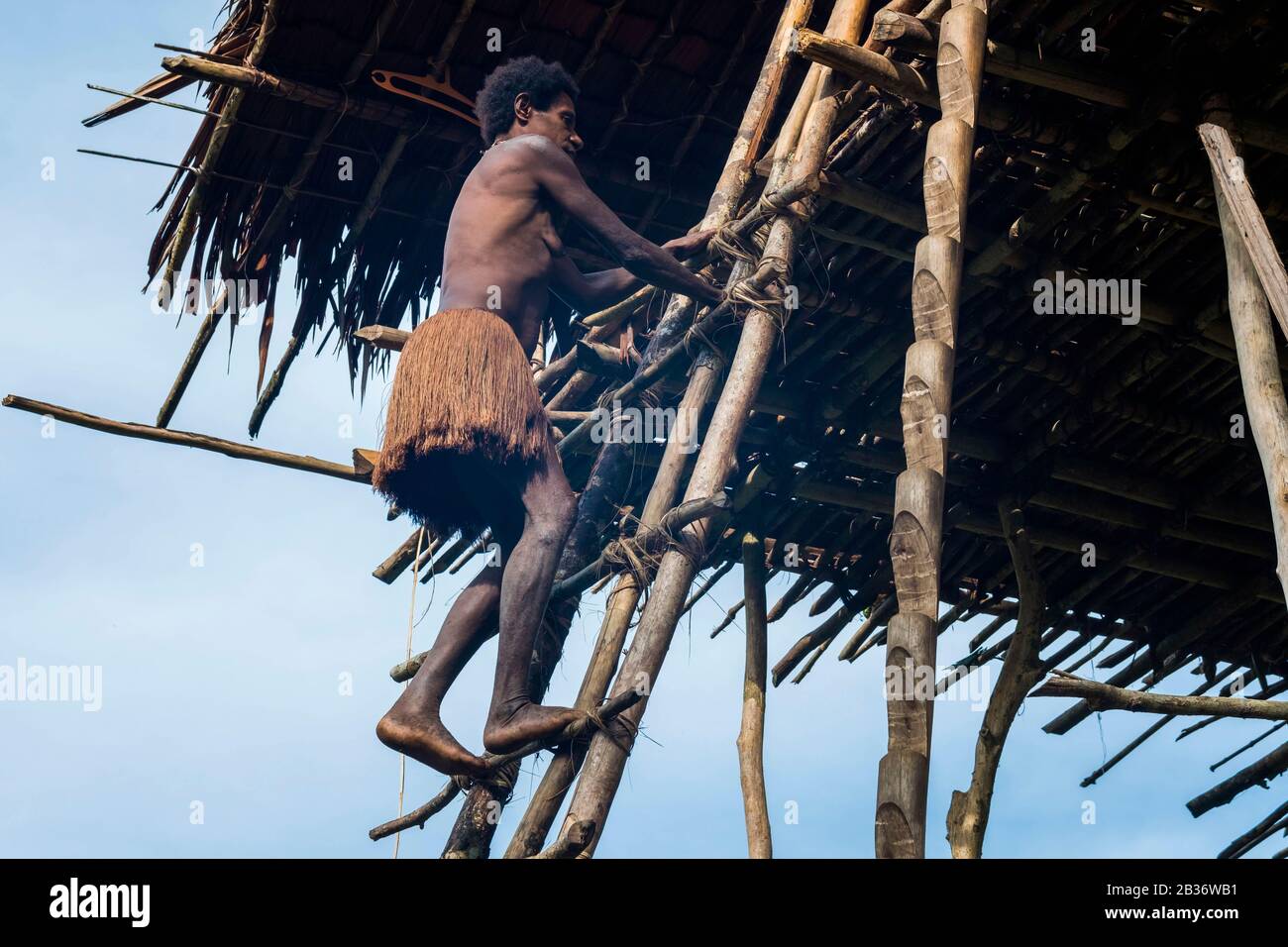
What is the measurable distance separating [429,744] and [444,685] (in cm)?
19

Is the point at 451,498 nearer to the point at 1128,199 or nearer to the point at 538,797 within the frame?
the point at 538,797

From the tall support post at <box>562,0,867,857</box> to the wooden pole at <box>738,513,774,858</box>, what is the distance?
1.83m

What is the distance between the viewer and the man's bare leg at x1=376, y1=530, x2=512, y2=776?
377cm

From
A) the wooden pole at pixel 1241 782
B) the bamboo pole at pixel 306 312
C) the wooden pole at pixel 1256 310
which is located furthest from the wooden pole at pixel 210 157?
the wooden pole at pixel 1241 782

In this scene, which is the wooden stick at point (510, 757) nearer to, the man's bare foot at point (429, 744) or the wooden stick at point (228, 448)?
the man's bare foot at point (429, 744)

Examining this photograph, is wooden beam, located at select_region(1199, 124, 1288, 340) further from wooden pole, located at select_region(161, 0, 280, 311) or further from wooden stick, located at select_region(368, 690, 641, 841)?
wooden pole, located at select_region(161, 0, 280, 311)

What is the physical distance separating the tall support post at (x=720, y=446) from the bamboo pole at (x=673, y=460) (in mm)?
100

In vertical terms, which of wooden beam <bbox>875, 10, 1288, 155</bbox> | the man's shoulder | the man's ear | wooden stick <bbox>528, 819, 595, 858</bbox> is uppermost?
wooden beam <bbox>875, 10, 1288, 155</bbox>

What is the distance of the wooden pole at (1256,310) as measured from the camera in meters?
3.67

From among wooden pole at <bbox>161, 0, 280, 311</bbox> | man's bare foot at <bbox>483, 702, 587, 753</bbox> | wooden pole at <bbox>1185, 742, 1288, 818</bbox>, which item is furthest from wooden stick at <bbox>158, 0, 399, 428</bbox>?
wooden pole at <bbox>1185, 742, 1288, 818</bbox>

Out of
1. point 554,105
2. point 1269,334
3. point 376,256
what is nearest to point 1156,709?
point 1269,334

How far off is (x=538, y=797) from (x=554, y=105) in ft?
6.73

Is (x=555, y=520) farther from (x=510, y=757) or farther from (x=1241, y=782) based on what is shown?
(x=1241, y=782)

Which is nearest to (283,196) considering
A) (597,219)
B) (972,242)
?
(597,219)
